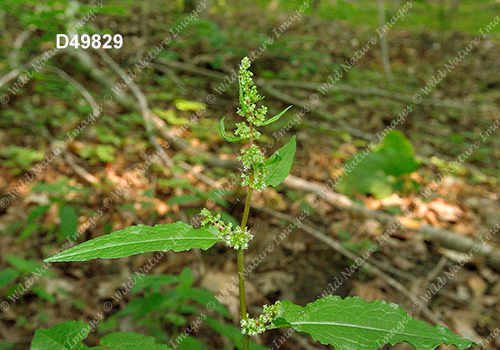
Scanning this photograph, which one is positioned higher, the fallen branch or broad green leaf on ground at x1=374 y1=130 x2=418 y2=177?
broad green leaf on ground at x1=374 y1=130 x2=418 y2=177

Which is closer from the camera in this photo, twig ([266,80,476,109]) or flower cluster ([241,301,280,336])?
flower cluster ([241,301,280,336])

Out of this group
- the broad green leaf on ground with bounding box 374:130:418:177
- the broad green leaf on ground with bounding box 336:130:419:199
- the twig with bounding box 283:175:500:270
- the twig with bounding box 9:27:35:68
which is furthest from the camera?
the twig with bounding box 9:27:35:68

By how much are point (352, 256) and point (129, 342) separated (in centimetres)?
264

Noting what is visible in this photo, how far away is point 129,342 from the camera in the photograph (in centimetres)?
124

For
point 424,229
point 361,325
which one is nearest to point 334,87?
point 424,229

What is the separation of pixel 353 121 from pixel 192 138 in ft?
10.8

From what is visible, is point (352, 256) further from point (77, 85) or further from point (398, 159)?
point (77, 85)

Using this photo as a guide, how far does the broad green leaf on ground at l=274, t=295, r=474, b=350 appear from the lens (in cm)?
99

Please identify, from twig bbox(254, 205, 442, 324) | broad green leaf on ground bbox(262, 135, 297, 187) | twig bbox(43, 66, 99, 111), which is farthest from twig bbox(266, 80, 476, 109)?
broad green leaf on ground bbox(262, 135, 297, 187)

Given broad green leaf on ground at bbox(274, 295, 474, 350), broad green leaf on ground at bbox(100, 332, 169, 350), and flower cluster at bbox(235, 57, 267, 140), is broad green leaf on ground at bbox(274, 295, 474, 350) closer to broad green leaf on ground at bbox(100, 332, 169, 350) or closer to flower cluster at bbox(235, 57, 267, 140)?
broad green leaf on ground at bbox(100, 332, 169, 350)

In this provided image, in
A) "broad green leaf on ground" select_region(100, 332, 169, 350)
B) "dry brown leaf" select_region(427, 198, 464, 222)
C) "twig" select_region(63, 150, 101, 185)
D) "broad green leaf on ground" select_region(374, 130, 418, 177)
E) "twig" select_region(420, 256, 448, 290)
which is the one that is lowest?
"broad green leaf on ground" select_region(100, 332, 169, 350)

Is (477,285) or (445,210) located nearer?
(477,285)

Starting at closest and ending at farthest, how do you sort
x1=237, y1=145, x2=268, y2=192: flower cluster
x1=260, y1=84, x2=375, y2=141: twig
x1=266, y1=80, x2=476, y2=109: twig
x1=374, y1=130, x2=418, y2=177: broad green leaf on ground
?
1. x1=237, y1=145, x2=268, y2=192: flower cluster
2. x1=374, y1=130, x2=418, y2=177: broad green leaf on ground
3. x1=260, y1=84, x2=375, y2=141: twig
4. x1=266, y1=80, x2=476, y2=109: twig

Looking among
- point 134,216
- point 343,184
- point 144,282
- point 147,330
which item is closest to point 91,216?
point 134,216
